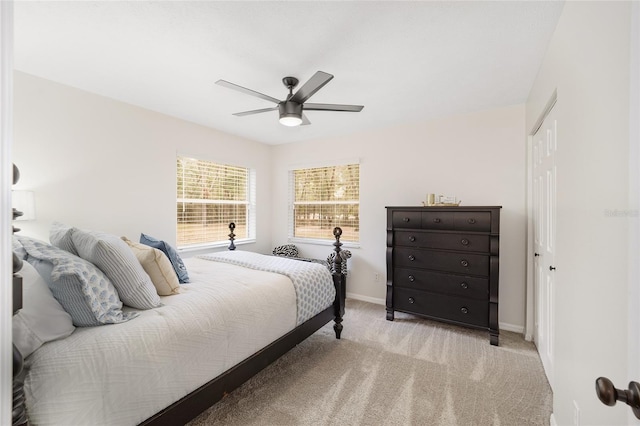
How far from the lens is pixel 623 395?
1.89ft

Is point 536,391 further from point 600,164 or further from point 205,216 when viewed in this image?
point 205,216

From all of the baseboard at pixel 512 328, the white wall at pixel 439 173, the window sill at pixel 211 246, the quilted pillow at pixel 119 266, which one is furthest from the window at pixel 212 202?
the baseboard at pixel 512 328

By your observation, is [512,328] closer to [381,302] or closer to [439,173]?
[381,302]

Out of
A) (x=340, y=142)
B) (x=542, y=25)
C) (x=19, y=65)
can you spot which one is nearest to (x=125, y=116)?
(x=19, y=65)

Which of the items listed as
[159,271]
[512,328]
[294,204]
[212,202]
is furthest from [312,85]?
[512,328]

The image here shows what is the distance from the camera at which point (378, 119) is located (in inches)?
138

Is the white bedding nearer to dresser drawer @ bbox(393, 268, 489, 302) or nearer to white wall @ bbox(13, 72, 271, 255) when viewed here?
white wall @ bbox(13, 72, 271, 255)

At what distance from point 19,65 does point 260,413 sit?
326 cm

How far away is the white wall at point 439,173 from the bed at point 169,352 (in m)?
1.84

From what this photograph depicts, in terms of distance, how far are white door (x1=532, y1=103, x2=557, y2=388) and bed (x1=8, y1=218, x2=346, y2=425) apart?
6.23ft

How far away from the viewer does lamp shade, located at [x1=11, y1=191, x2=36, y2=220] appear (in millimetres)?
2146

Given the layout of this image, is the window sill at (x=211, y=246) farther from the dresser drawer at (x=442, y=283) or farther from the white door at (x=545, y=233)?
the white door at (x=545, y=233)

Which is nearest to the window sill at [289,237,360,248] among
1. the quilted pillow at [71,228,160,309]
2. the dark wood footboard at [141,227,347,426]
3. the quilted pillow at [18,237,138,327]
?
the dark wood footboard at [141,227,347,426]

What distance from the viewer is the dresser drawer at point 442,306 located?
9.20 ft
